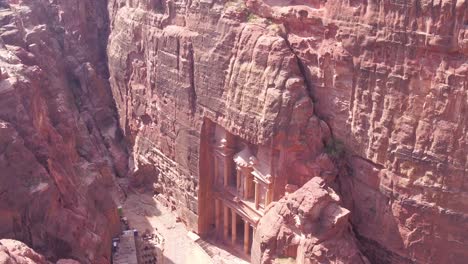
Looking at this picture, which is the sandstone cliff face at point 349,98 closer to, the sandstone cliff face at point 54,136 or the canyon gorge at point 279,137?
the canyon gorge at point 279,137

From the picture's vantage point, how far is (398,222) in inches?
808

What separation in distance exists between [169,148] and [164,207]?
4.02 meters

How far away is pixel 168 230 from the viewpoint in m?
29.0

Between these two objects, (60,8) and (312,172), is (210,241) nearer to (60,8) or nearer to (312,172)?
(312,172)

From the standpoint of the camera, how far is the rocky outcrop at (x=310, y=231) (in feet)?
62.5

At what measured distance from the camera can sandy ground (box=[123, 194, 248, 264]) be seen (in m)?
26.7

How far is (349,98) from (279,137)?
3375 millimetres

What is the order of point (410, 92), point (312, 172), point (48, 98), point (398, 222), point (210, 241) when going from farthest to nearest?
point (210, 241)
point (48, 98)
point (312, 172)
point (398, 222)
point (410, 92)

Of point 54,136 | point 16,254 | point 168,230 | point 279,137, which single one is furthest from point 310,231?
point 168,230

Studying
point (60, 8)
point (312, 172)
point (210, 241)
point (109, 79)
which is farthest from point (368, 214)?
point (60, 8)

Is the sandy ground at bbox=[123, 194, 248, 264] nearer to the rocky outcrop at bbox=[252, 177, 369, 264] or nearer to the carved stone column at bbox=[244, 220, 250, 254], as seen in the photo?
the carved stone column at bbox=[244, 220, 250, 254]

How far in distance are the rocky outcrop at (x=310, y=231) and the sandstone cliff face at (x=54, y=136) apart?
693 centimetres

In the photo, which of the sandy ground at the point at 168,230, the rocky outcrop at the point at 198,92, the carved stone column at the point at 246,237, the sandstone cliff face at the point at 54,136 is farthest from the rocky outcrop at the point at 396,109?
the sandstone cliff face at the point at 54,136

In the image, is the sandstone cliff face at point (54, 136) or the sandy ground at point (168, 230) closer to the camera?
the sandstone cliff face at point (54, 136)
